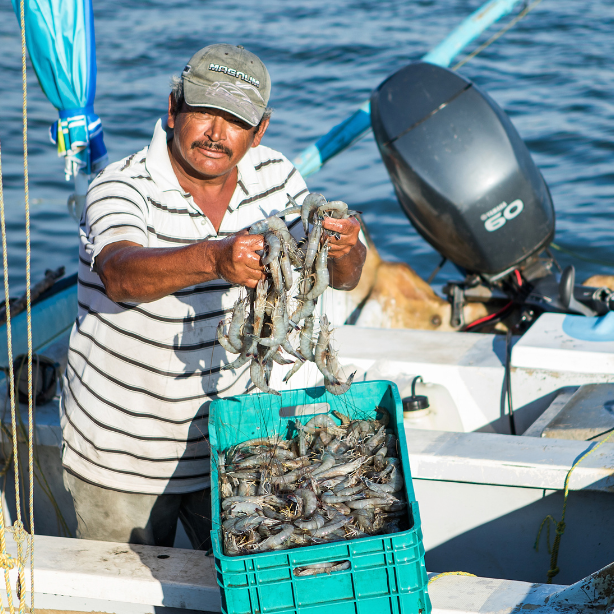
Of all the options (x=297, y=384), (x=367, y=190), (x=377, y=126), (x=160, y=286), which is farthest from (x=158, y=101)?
(x=160, y=286)

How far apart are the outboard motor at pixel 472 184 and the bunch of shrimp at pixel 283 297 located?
2.60 meters

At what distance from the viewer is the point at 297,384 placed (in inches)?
145

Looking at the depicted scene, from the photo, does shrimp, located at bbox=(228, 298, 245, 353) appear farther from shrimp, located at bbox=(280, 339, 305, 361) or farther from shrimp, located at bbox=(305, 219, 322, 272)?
shrimp, located at bbox=(305, 219, 322, 272)

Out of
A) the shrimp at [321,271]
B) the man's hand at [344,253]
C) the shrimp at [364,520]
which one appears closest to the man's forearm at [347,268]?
the man's hand at [344,253]

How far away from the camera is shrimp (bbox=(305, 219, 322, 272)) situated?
7.09ft

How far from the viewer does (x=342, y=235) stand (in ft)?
7.28

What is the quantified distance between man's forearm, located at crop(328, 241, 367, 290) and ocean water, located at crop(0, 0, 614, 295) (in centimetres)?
654

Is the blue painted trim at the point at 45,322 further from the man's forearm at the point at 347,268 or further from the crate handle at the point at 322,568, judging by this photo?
the crate handle at the point at 322,568

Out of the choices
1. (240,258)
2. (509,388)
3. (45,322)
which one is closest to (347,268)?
(240,258)

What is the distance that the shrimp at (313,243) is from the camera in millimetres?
2162

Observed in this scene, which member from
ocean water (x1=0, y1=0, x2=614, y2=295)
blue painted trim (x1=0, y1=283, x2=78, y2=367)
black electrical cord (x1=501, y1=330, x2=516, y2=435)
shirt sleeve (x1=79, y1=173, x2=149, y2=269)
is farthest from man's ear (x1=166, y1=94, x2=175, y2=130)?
ocean water (x1=0, y1=0, x2=614, y2=295)

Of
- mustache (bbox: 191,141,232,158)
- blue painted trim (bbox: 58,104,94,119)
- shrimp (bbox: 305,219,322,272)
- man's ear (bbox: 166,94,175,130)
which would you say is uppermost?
man's ear (bbox: 166,94,175,130)

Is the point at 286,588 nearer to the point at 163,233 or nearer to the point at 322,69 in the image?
the point at 163,233

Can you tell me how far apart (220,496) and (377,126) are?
339 centimetres
